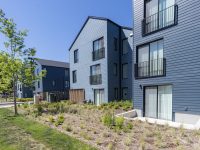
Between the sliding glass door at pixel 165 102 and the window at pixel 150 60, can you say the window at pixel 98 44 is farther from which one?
the sliding glass door at pixel 165 102

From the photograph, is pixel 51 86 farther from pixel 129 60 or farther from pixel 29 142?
pixel 29 142

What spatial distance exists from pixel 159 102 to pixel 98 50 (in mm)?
12193

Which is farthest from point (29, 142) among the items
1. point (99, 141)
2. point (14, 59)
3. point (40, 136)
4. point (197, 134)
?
point (14, 59)

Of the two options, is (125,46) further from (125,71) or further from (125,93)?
(125,93)

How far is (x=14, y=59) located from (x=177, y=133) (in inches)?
577

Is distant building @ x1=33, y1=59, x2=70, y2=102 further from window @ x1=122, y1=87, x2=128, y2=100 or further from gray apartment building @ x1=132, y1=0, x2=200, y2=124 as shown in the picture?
gray apartment building @ x1=132, y1=0, x2=200, y2=124

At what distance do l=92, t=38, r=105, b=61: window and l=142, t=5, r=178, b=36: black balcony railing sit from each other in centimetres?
836

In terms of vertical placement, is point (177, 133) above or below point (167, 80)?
below

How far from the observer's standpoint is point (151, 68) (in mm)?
13750

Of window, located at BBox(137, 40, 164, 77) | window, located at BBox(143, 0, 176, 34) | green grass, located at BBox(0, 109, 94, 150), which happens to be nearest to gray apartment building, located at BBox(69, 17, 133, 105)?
window, located at BBox(137, 40, 164, 77)

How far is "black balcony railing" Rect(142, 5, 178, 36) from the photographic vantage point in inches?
476

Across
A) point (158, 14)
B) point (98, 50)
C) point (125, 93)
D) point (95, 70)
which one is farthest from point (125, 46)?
point (158, 14)

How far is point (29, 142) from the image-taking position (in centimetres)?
778

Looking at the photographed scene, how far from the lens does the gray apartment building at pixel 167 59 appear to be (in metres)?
10.8
